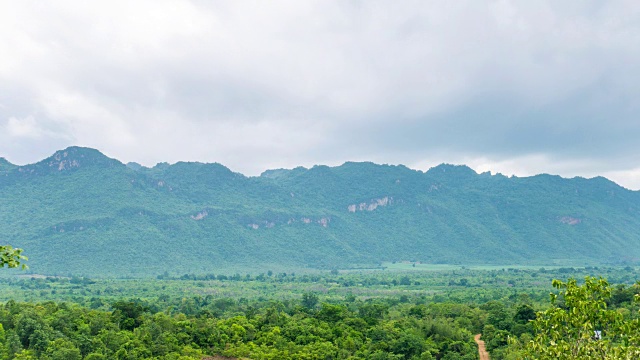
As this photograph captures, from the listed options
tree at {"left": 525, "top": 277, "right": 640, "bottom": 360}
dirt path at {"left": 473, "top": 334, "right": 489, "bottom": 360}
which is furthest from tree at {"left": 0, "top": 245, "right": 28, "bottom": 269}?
dirt path at {"left": 473, "top": 334, "right": 489, "bottom": 360}

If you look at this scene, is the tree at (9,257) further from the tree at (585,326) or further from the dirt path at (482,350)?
the dirt path at (482,350)

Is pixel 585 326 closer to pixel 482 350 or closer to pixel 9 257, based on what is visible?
pixel 9 257

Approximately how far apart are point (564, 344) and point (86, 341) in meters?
29.3

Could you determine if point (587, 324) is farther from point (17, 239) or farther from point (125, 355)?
point (17, 239)

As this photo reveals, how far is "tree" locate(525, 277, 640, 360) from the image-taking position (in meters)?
10.7

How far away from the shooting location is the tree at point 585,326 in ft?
35.0

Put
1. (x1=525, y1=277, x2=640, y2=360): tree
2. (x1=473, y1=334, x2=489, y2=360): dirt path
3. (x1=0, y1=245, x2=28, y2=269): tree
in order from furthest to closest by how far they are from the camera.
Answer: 1. (x1=473, y1=334, x2=489, y2=360): dirt path
2. (x1=525, y1=277, x2=640, y2=360): tree
3. (x1=0, y1=245, x2=28, y2=269): tree

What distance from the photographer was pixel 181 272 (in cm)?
17325

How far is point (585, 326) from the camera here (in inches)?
419

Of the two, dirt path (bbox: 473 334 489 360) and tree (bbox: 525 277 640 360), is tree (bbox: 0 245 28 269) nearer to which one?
tree (bbox: 525 277 640 360)

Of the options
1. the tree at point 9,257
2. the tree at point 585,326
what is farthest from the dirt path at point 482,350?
the tree at point 9,257

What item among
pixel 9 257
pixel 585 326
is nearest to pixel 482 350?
pixel 585 326

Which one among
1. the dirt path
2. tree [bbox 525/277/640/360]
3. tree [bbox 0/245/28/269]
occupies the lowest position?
the dirt path

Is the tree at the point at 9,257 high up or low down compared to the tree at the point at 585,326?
up
